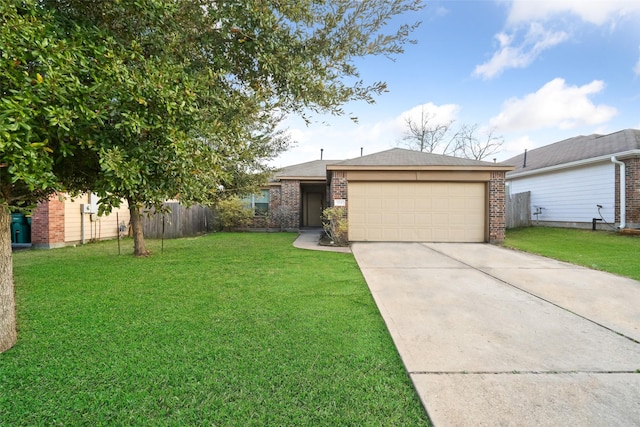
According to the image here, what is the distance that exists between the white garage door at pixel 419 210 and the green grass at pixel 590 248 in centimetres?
146

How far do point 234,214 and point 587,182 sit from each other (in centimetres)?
1570

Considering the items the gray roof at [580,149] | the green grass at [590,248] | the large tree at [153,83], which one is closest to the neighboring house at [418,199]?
the green grass at [590,248]

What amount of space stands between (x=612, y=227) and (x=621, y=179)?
1831mm

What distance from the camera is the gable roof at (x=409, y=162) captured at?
996 cm

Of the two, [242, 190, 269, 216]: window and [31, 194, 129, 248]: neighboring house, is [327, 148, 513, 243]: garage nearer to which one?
[242, 190, 269, 216]: window

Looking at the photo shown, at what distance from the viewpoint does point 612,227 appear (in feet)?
37.6

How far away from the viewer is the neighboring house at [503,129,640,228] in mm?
11031

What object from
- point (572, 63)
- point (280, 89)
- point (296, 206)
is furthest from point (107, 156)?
point (572, 63)

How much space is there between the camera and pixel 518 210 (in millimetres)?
14641

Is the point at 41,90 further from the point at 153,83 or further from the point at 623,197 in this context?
the point at 623,197

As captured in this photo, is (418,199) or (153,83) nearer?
(153,83)

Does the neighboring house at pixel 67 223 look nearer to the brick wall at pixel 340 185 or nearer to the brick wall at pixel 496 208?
the brick wall at pixel 340 185

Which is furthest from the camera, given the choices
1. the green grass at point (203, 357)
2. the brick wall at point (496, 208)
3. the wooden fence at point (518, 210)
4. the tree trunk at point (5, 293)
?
the wooden fence at point (518, 210)

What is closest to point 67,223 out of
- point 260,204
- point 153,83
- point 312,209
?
point 260,204
